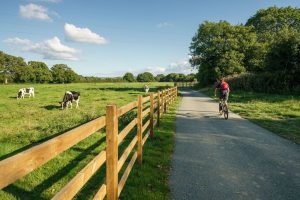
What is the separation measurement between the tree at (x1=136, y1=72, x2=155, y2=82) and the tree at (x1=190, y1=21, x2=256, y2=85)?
13294 cm

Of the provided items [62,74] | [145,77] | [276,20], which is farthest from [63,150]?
[145,77]

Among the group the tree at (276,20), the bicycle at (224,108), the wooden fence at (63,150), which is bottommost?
the bicycle at (224,108)

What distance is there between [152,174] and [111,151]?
7.93 feet

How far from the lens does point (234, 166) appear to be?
22.4ft

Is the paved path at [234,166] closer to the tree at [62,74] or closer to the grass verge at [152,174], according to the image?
the grass verge at [152,174]

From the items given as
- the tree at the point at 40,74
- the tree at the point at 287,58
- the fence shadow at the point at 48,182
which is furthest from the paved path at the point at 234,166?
the tree at the point at 40,74

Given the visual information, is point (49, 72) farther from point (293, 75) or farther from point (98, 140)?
point (98, 140)

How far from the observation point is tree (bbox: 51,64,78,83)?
137250 mm

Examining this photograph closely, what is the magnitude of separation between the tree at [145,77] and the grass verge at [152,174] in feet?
576

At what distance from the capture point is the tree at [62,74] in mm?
137250

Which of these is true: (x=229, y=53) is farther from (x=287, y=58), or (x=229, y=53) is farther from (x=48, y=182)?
(x=48, y=182)

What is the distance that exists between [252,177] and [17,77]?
11956cm

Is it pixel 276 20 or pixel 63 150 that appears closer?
pixel 63 150

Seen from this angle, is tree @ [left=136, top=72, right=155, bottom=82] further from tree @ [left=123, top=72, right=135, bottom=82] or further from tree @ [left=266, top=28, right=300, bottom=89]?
tree @ [left=266, top=28, right=300, bottom=89]
